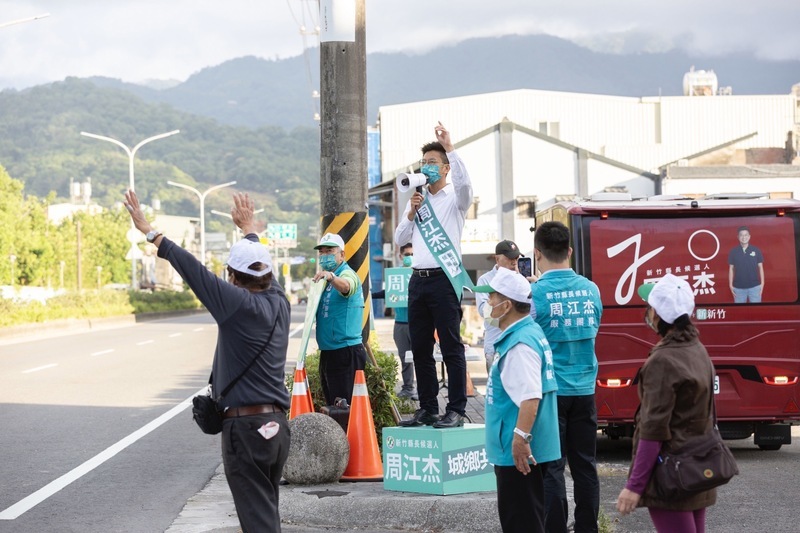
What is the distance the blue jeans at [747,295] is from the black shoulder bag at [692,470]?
6865 millimetres

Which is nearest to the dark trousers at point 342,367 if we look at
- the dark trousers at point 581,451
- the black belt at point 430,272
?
the black belt at point 430,272

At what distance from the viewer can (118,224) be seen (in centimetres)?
9756

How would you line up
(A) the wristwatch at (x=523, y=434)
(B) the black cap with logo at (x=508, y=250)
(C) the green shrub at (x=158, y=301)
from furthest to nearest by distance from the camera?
1. (C) the green shrub at (x=158, y=301)
2. (B) the black cap with logo at (x=508, y=250)
3. (A) the wristwatch at (x=523, y=434)

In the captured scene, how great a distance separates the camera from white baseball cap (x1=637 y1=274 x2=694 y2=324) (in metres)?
4.93

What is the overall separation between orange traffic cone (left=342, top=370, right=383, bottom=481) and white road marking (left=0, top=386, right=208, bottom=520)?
2.45m

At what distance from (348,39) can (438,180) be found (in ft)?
6.89

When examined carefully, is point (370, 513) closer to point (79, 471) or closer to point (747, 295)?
point (79, 471)

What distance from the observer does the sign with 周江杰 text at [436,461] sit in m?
8.24

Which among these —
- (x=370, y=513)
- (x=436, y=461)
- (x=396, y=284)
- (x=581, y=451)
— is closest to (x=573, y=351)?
(x=581, y=451)

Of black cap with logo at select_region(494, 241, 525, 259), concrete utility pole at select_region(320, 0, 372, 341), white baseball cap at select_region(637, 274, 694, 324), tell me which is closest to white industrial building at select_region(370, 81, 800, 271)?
black cap with logo at select_region(494, 241, 525, 259)

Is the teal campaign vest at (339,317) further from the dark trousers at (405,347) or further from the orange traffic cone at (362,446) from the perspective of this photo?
the dark trousers at (405,347)

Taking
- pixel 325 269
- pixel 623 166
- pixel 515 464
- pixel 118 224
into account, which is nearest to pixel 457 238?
pixel 325 269

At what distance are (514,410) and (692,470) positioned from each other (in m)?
1.08

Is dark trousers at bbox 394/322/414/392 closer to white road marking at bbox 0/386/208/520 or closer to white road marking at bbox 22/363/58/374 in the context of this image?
white road marking at bbox 0/386/208/520
